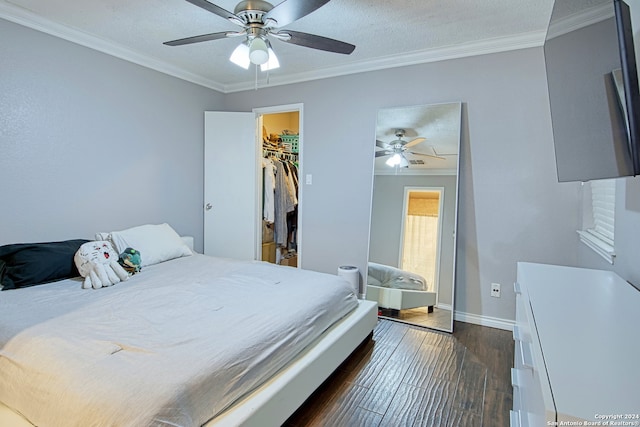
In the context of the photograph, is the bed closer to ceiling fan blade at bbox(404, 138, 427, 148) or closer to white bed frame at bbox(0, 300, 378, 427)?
white bed frame at bbox(0, 300, 378, 427)

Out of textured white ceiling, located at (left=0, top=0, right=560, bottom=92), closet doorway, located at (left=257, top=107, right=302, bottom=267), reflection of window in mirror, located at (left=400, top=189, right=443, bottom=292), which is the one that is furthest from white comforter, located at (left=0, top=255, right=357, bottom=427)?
closet doorway, located at (left=257, top=107, right=302, bottom=267)

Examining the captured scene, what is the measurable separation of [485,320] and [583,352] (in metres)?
2.33

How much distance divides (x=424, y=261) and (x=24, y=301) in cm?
293

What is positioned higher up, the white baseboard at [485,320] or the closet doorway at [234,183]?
the closet doorway at [234,183]

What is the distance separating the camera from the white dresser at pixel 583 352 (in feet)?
2.16

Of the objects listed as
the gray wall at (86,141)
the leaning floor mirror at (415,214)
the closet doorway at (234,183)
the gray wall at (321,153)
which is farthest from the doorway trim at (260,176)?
the leaning floor mirror at (415,214)

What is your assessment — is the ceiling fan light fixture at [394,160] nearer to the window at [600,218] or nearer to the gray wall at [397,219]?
the gray wall at [397,219]

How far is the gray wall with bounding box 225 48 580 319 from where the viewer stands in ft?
8.89

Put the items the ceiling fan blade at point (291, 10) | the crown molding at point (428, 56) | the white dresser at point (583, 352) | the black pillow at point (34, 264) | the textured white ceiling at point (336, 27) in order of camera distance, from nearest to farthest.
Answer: the white dresser at point (583, 352), the ceiling fan blade at point (291, 10), the black pillow at point (34, 264), the textured white ceiling at point (336, 27), the crown molding at point (428, 56)

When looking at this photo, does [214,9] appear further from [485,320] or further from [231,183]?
[485,320]

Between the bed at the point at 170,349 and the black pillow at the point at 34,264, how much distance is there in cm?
7

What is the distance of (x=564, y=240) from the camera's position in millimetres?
2654

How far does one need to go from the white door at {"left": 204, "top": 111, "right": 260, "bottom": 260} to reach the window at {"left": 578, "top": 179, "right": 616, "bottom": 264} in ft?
10.3

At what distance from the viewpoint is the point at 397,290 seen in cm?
321
